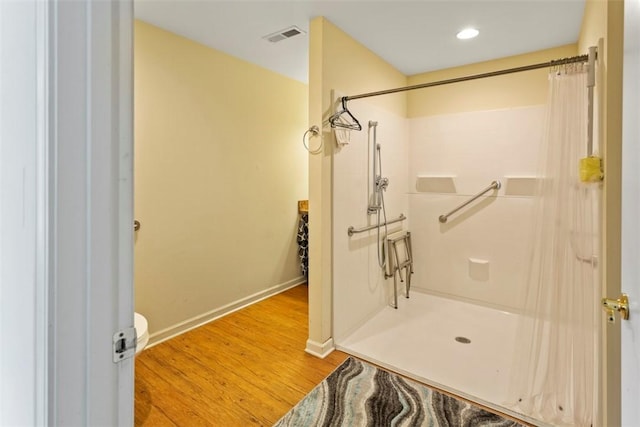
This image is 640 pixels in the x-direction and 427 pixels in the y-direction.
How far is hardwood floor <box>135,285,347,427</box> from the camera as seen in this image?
182 cm

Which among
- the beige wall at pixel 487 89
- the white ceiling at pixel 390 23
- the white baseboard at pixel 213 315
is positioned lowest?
the white baseboard at pixel 213 315

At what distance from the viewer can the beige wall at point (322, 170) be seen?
234 centimetres

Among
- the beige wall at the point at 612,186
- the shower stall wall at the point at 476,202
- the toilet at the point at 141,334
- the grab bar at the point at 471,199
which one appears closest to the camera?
the beige wall at the point at 612,186

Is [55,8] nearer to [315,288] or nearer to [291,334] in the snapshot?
[315,288]

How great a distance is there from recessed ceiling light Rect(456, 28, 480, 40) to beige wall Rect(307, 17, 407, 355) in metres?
0.87

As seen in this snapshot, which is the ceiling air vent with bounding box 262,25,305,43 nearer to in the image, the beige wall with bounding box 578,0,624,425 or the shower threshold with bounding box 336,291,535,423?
the beige wall with bounding box 578,0,624,425

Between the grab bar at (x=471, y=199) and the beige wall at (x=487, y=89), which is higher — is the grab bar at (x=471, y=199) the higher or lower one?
the lower one

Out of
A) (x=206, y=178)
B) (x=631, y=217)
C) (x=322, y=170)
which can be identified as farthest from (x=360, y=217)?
(x=631, y=217)

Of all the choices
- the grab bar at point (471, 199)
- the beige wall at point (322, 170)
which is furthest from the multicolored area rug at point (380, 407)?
the grab bar at point (471, 199)

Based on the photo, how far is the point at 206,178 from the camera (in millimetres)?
2879

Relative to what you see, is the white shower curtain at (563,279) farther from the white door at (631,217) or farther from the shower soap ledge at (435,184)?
the shower soap ledge at (435,184)

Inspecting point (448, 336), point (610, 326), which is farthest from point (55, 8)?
point (448, 336)

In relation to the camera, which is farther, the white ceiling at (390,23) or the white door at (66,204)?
the white ceiling at (390,23)

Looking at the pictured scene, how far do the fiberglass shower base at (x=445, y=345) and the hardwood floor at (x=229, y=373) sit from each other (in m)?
0.36
